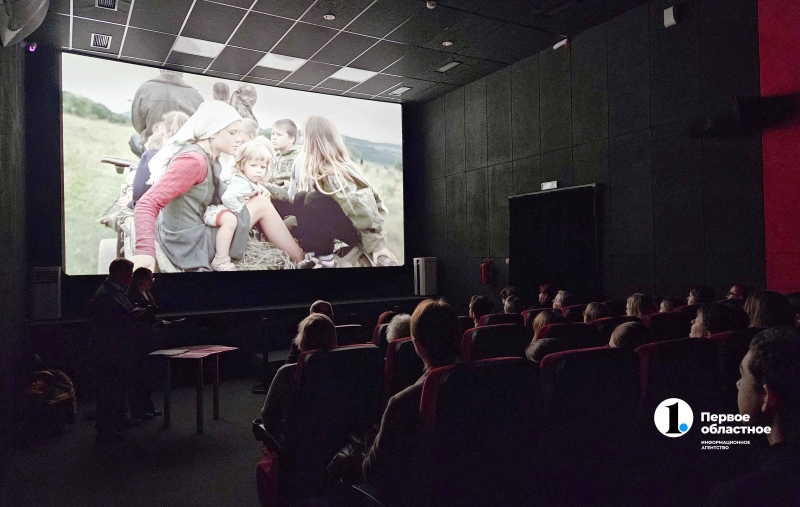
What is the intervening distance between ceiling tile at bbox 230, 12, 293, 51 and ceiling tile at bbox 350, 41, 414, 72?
4.20ft

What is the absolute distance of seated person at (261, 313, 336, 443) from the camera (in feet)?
7.73

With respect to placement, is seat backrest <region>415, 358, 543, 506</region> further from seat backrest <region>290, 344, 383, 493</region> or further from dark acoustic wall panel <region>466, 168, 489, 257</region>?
dark acoustic wall panel <region>466, 168, 489, 257</region>

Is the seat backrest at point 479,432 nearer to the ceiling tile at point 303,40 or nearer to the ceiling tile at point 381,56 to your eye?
the ceiling tile at point 303,40

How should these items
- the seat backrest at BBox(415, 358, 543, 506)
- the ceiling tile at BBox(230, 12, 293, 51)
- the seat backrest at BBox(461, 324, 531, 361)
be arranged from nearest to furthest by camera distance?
the seat backrest at BBox(415, 358, 543, 506) < the seat backrest at BBox(461, 324, 531, 361) < the ceiling tile at BBox(230, 12, 293, 51)

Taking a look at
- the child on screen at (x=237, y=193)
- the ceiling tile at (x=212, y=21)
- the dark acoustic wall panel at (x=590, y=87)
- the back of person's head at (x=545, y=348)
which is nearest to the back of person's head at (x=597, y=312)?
the back of person's head at (x=545, y=348)

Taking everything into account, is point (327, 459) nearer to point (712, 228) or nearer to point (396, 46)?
point (712, 228)

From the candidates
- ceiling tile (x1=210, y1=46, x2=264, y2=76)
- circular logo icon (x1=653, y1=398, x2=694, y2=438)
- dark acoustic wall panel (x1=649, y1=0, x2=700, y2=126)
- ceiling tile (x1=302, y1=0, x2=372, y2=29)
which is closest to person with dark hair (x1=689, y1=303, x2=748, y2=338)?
circular logo icon (x1=653, y1=398, x2=694, y2=438)

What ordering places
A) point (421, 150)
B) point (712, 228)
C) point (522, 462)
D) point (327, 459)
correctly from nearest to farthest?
point (522, 462) → point (327, 459) → point (712, 228) → point (421, 150)

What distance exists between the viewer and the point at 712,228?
5082 mm

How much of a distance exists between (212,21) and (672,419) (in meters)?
6.19

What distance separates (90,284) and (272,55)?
13.2 ft

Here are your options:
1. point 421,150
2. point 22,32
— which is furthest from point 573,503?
point 421,150

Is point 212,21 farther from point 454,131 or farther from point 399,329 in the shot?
point 399,329

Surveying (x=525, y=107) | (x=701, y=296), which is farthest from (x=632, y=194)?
(x=525, y=107)
